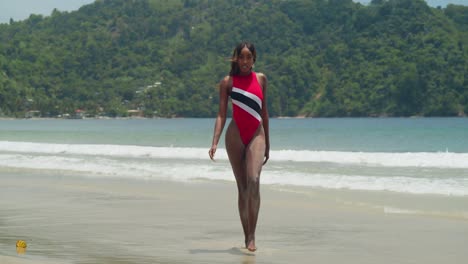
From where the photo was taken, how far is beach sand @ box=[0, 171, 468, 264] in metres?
7.16

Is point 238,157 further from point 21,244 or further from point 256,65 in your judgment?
point 256,65

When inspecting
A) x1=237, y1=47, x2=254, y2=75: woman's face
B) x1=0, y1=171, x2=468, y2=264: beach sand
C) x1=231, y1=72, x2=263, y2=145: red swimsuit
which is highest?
x1=237, y1=47, x2=254, y2=75: woman's face

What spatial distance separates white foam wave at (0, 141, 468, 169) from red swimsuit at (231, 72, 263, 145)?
12.3 meters

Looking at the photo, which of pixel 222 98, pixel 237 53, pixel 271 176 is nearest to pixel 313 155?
pixel 271 176

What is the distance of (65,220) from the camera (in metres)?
9.55

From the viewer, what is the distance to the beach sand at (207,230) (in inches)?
282

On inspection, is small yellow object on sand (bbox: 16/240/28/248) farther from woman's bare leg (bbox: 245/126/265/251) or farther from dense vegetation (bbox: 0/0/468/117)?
dense vegetation (bbox: 0/0/468/117)

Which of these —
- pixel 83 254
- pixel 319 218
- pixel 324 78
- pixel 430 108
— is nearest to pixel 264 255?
pixel 83 254

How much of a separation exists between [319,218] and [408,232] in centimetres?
141

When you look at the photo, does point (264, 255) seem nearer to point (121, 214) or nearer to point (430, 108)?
point (121, 214)

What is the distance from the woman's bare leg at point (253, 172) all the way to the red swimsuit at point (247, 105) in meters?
0.07

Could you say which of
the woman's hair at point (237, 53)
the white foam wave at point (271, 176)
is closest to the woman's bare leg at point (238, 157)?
the woman's hair at point (237, 53)

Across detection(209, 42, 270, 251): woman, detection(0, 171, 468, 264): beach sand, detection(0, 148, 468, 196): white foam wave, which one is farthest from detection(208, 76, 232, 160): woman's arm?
detection(0, 148, 468, 196): white foam wave

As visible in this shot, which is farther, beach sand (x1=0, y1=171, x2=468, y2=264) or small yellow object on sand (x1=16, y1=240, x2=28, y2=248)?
small yellow object on sand (x1=16, y1=240, x2=28, y2=248)
